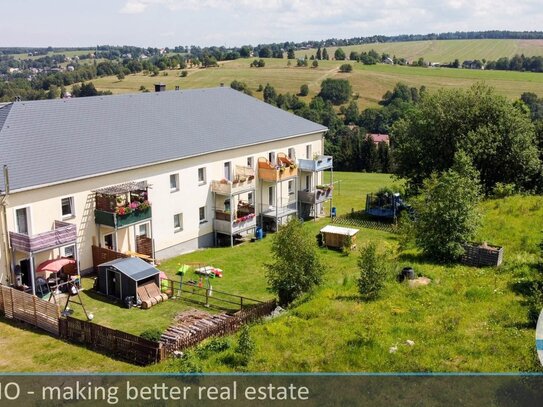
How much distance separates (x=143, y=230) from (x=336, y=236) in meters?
13.4

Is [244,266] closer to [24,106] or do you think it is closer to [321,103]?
[24,106]

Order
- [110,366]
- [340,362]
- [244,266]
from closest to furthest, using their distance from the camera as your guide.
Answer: [340,362]
[110,366]
[244,266]

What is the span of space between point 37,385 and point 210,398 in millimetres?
7316

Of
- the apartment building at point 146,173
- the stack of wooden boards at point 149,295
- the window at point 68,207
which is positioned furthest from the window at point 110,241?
the stack of wooden boards at point 149,295

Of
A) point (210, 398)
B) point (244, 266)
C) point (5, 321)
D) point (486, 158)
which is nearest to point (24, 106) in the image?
point (5, 321)

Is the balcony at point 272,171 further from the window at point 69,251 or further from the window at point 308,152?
the window at point 69,251

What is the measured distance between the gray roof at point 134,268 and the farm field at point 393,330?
5.69ft

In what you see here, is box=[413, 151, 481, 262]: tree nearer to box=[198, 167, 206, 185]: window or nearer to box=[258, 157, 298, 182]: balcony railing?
box=[258, 157, 298, 182]: balcony railing

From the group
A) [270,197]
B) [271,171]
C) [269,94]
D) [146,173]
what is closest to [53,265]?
[146,173]

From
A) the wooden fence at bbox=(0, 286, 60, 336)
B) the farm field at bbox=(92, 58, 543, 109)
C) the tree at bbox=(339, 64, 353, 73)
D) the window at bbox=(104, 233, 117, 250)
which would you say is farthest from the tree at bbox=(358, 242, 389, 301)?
the tree at bbox=(339, 64, 353, 73)

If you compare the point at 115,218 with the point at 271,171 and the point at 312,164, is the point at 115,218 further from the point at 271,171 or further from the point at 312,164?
the point at 312,164

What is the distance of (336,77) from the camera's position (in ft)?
555

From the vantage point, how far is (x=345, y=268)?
115 feet

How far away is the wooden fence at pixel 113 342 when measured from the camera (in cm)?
2117
